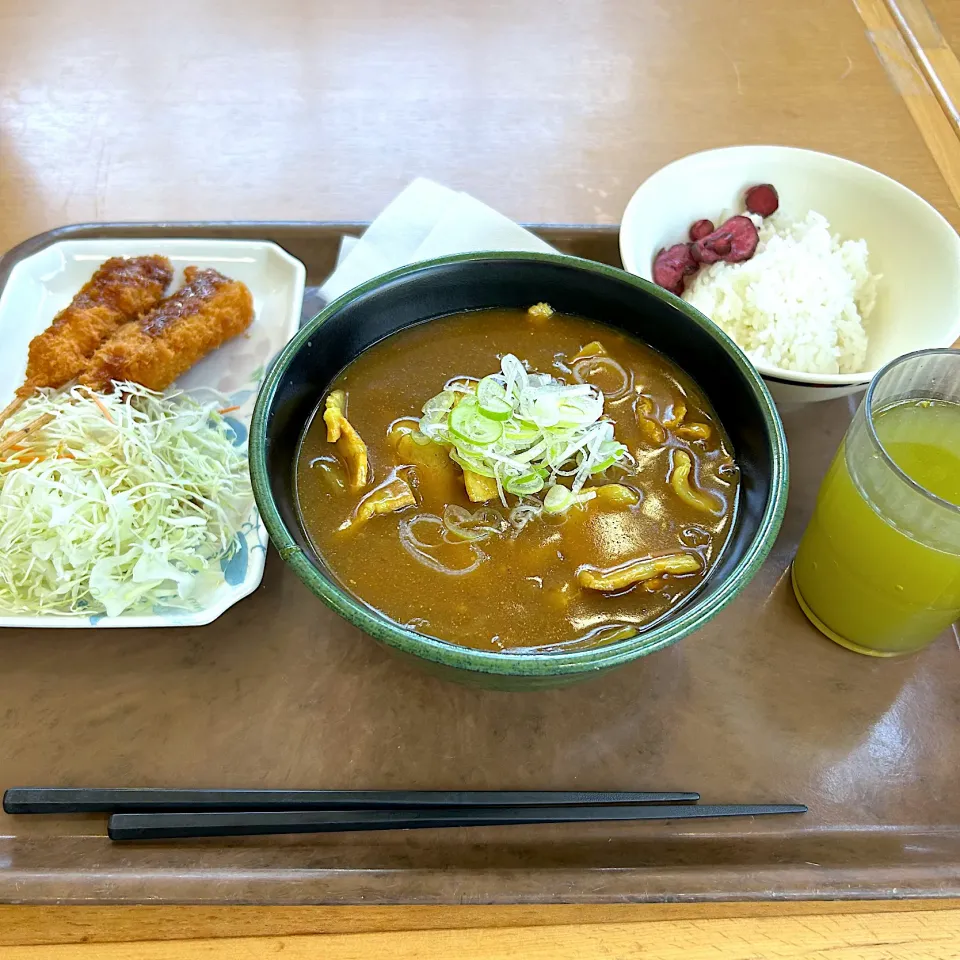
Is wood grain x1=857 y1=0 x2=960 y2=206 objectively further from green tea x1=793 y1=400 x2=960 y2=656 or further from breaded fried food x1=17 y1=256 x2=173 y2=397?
breaded fried food x1=17 y1=256 x2=173 y2=397

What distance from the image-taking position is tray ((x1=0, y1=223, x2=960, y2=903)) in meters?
1.24

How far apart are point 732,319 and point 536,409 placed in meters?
0.75

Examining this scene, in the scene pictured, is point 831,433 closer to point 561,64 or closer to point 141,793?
point 141,793

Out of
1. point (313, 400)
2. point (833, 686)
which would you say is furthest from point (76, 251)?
point (833, 686)

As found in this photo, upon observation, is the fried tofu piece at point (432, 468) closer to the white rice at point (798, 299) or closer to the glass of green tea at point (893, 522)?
the glass of green tea at point (893, 522)

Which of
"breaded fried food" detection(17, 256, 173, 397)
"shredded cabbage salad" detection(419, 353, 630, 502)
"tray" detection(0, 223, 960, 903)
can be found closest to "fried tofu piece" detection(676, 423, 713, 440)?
"shredded cabbage salad" detection(419, 353, 630, 502)

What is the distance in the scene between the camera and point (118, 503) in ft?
5.41

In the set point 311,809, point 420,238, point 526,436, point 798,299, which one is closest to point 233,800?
point 311,809

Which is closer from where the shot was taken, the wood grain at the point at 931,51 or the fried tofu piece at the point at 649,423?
the fried tofu piece at the point at 649,423

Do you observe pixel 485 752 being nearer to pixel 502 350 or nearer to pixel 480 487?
pixel 480 487

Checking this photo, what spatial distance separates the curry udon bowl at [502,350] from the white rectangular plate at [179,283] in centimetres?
51

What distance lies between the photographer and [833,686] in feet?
4.82

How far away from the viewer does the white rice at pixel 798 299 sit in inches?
71.3

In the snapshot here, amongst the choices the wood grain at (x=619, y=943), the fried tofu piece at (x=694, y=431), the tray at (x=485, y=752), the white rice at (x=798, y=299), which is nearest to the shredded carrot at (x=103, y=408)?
the tray at (x=485, y=752)
